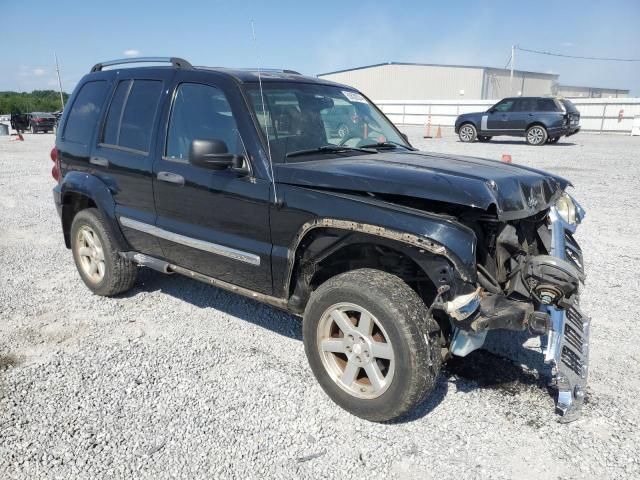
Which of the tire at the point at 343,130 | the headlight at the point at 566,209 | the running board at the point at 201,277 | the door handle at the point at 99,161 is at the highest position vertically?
the tire at the point at 343,130

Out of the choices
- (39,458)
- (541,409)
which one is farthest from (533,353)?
(39,458)

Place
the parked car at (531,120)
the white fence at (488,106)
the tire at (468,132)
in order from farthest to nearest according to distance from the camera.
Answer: the white fence at (488,106) < the tire at (468,132) < the parked car at (531,120)

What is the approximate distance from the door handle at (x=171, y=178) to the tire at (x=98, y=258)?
1.03 metres

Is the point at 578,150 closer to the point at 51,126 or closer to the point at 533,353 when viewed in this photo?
the point at 533,353

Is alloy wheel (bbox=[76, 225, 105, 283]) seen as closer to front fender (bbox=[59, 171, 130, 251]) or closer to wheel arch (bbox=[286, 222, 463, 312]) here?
front fender (bbox=[59, 171, 130, 251])

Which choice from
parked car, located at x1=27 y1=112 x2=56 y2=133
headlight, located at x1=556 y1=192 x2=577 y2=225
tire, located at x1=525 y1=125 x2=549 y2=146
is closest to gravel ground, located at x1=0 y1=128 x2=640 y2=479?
headlight, located at x1=556 y1=192 x2=577 y2=225

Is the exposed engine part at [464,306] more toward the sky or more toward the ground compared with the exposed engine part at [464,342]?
more toward the sky

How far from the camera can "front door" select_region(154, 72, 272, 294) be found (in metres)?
3.37

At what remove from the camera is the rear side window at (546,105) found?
60.9 ft

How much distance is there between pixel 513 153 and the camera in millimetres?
16219

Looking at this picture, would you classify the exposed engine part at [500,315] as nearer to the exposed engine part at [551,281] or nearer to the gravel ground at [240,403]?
the exposed engine part at [551,281]

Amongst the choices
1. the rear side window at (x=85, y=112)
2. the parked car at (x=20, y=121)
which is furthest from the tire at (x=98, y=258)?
the parked car at (x=20, y=121)

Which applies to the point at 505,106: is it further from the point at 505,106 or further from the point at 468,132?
the point at 468,132

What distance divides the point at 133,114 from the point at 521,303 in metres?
3.29
